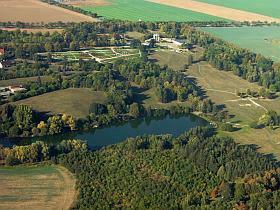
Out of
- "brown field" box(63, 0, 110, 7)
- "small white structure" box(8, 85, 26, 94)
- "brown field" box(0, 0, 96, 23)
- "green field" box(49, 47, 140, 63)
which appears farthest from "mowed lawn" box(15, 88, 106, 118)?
"brown field" box(63, 0, 110, 7)

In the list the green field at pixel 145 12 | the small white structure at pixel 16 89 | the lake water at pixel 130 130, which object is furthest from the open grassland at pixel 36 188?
the green field at pixel 145 12

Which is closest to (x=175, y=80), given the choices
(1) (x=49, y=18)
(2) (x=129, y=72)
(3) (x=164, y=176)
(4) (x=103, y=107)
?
(2) (x=129, y=72)

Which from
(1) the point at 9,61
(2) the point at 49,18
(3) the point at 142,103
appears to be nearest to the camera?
(3) the point at 142,103

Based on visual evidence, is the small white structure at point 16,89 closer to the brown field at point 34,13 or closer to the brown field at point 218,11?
the brown field at point 34,13

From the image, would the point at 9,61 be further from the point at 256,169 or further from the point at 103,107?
the point at 256,169

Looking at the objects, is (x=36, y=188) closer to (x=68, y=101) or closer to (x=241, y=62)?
(x=68, y=101)

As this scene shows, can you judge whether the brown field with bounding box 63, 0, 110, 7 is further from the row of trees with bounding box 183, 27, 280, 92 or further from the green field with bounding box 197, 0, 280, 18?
the row of trees with bounding box 183, 27, 280, 92
